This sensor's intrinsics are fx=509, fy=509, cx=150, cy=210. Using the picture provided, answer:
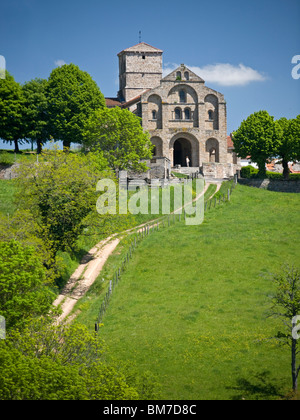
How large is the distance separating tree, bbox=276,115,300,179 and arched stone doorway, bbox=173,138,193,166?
1649 centimetres

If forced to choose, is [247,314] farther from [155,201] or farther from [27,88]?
[27,88]

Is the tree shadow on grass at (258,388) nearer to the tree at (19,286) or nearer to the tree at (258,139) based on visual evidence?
the tree at (19,286)

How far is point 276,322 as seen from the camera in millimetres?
30500

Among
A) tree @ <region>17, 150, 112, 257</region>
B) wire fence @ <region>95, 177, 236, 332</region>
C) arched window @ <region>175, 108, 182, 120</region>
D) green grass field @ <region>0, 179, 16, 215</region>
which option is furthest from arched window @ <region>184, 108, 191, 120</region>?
tree @ <region>17, 150, 112, 257</region>

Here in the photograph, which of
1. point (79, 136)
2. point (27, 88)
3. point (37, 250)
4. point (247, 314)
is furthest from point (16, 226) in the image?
point (27, 88)

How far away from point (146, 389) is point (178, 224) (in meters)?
31.2

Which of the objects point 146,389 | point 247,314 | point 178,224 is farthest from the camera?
point 178,224

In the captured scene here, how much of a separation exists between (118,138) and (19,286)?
39582 mm

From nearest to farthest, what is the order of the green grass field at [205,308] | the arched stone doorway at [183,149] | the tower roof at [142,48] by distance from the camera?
the green grass field at [205,308] < the arched stone doorway at [183,149] < the tower roof at [142,48]

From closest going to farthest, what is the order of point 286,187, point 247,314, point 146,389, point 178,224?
point 146,389
point 247,314
point 178,224
point 286,187

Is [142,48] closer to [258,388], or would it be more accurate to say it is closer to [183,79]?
[183,79]

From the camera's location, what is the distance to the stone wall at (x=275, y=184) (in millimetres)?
70875

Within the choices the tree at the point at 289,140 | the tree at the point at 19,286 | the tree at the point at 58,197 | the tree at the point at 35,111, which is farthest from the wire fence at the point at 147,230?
the tree at the point at 35,111

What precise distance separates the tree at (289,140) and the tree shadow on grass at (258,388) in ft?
169
